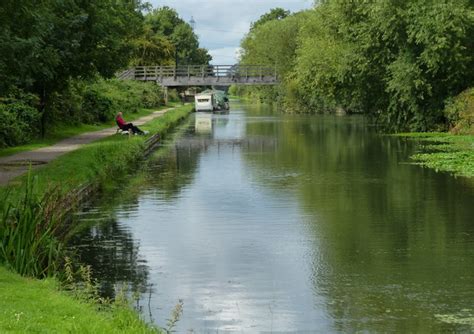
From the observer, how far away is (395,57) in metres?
48.9

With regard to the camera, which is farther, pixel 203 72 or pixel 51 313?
pixel 203 72

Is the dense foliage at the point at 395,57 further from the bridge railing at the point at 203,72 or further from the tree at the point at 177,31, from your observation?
the tree at the point at 177,31

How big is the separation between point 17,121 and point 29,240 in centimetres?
2164

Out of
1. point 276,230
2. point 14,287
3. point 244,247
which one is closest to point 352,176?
point 276,230

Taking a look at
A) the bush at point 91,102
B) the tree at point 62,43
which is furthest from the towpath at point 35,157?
the bush at point 91,102

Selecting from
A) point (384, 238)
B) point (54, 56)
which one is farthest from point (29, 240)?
point (54, 56)

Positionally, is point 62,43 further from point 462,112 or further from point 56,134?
point 462,112

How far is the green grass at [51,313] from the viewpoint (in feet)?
28.5

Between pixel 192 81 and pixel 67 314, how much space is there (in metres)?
94.3

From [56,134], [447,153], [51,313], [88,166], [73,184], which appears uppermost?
[56,134]

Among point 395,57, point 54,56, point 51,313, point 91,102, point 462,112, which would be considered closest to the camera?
point 51,313

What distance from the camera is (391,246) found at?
16.1 meters

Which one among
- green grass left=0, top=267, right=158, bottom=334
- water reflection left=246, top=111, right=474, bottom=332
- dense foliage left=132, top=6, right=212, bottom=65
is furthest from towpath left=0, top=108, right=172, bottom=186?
dense foliage left=132, top=6, right=212, bottom=65

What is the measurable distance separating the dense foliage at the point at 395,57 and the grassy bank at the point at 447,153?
2.96 m
